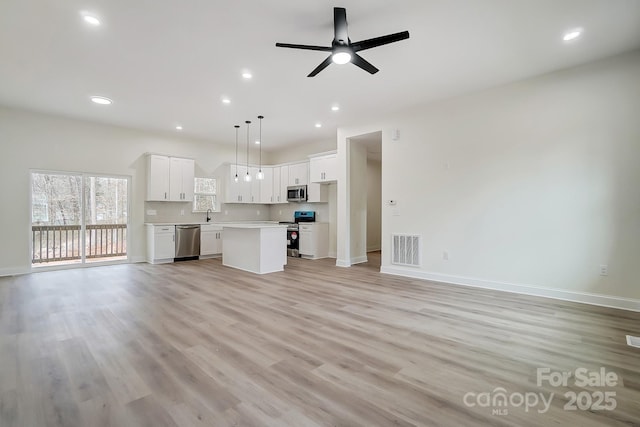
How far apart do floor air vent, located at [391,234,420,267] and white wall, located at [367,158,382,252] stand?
10.9 feet

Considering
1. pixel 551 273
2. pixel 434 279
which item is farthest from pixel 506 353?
pixel 434 279

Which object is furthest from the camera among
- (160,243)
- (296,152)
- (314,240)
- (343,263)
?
(296,152)

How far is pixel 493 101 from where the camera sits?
4.41 metres

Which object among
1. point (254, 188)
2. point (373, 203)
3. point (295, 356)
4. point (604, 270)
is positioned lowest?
point (295, 356)

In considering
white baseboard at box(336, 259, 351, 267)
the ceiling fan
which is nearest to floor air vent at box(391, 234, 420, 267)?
white baseboard at box(336, 259, 351, 267)

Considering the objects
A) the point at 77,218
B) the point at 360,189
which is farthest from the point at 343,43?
the point at 77,218

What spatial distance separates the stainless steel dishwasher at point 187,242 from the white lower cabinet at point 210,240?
105 mm

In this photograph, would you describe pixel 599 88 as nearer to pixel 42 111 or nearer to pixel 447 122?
pixel 447 122

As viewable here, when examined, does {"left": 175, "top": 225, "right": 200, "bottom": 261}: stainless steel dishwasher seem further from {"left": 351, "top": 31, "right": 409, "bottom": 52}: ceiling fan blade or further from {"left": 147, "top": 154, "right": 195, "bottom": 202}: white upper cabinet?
{"left": 351, "top": 31, "right": 409, "bottom": 52}: ceiling fan blade

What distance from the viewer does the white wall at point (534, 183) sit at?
140 inches

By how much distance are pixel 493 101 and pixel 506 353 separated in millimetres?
3642

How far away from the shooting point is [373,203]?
9062mm

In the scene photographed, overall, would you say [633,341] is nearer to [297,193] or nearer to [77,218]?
[297,193]

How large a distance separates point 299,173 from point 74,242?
521 cm
